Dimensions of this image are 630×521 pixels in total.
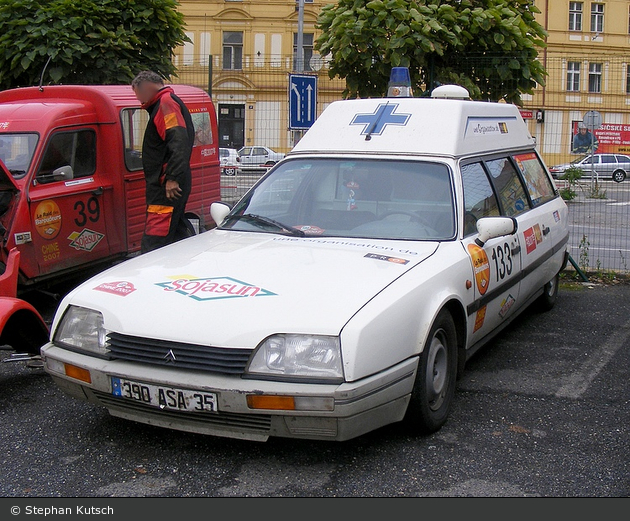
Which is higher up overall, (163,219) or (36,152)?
(36,152)

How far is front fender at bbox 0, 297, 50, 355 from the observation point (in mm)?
4586

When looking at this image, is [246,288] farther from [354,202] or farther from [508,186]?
[508,186]

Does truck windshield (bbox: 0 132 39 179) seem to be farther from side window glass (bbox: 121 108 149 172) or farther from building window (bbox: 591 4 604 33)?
building window (bbox: 591 4 604 33)

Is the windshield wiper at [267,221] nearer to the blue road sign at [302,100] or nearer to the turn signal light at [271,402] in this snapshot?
the turn signal light at [271,402]

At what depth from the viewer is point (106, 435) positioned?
4199 mm

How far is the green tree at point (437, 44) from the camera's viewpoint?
933 centimetres

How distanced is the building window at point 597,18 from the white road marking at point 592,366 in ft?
137

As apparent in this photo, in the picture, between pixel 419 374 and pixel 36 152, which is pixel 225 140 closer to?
pixel 36 152

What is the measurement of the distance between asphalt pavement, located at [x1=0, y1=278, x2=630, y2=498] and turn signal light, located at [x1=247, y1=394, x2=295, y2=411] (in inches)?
14.7

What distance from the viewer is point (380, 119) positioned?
219 inches

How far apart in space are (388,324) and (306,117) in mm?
6255

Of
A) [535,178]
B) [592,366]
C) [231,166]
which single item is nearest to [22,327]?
[592,366]

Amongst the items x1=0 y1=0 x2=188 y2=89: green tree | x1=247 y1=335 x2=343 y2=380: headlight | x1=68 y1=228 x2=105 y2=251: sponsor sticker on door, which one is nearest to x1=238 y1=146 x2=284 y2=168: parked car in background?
x1=0 y1=0 x2=188 y2=89: green tree

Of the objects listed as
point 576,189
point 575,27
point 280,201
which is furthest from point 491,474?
point 575,27
